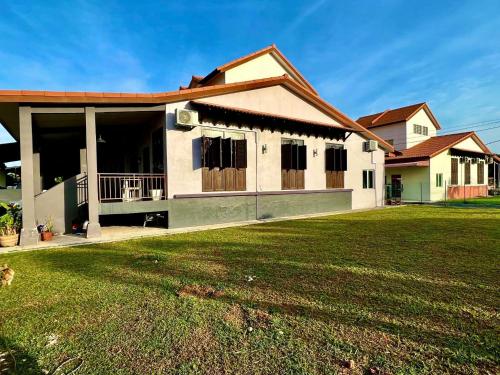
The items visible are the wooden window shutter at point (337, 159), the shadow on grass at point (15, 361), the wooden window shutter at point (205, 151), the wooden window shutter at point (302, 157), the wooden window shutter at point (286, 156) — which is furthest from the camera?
the wooden window shutter at point (337, 159)

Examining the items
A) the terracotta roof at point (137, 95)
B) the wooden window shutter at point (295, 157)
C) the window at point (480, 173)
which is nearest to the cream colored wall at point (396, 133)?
the window at point (480, 173)

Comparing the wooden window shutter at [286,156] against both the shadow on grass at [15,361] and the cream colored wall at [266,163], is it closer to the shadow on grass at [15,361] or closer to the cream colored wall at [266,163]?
the cream colored wall at [266,163]

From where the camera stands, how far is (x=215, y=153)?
9.95 metres

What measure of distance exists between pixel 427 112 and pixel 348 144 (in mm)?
15675

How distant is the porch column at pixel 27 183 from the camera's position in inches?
276

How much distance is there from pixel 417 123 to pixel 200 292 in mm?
Result: 26773

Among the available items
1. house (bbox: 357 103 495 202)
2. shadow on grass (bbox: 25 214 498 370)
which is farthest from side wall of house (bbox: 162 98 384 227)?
house (bbox: 357 103 495 202)

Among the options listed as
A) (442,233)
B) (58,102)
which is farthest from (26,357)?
(442,233)

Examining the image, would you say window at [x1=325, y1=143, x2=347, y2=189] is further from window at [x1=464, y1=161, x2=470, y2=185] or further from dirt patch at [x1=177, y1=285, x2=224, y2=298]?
window at [x1=464, y1=161, x2=470, y2=185]

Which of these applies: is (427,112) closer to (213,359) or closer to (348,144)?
(348,144)

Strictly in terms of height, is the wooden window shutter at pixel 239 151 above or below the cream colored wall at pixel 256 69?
below

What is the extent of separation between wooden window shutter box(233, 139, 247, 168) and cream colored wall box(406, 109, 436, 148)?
1900 cm

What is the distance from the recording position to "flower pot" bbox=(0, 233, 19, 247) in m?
6.87

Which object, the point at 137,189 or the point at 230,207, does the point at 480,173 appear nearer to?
the point at 230,207
